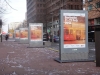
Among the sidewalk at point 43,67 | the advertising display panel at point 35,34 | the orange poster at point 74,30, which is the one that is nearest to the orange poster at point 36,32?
the advertising display panel at point 35,34

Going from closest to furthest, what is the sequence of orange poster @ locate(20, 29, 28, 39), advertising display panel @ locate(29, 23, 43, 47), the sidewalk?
1. the sidewalk
2. advertising display panel @ locate(29, 23, 43, 47)
3. orange poster @ locate(20, 29, 28, 39)

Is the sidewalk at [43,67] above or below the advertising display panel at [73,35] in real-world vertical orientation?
below

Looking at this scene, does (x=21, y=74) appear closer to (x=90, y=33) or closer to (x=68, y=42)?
(x=68, y=42)

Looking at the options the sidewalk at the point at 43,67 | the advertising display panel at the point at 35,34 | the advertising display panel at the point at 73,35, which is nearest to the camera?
the sidewalk at the point at 43,67

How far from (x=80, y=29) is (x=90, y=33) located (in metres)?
40.5

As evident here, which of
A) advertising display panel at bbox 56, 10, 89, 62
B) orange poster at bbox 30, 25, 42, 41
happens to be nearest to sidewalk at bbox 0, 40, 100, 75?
advertising display panel at bbox 56, 10, 89, 62

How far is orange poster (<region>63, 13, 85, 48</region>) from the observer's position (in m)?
15.3

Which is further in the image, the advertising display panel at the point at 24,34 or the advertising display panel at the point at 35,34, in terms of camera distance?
the advertising display panel at the point at 24,34

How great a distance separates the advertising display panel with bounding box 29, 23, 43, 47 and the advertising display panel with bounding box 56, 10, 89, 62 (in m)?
15.2

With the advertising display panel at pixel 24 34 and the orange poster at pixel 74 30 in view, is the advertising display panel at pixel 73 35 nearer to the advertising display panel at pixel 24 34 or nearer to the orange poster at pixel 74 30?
the orange poster at pixel 74 30

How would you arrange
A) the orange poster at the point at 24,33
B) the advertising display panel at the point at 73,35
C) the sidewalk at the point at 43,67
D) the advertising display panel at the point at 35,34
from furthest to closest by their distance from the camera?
the orange poster at the point at 24,33 → the advertising display panel at the point at 35,34 → the advertising display panel at the point at 73,35 → the sidewalk at the point at 43,67

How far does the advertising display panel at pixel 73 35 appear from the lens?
49.9 ft

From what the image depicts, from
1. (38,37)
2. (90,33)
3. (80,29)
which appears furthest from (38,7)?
(80,29)

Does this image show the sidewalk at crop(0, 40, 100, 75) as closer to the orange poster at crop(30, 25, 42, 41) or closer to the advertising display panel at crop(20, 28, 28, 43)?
the orange poster at crop(30, 25, 42, 41)
